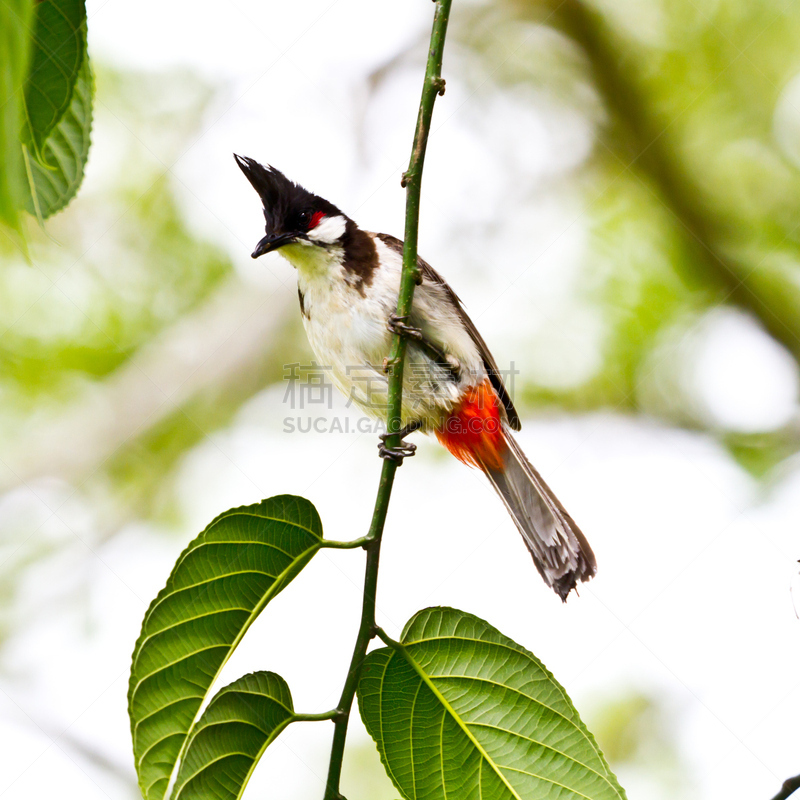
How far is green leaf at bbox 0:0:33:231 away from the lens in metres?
0.45

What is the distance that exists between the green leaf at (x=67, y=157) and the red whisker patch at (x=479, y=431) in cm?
184

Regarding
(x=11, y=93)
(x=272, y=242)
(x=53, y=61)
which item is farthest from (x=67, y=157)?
(x=272, y=242)

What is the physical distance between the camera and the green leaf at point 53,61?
32.9 inches

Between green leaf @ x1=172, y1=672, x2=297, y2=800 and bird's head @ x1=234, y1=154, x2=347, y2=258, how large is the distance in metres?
1.49

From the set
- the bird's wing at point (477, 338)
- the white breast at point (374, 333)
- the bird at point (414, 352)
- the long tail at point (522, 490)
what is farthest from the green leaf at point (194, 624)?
the bird's wing at point (477, 338)

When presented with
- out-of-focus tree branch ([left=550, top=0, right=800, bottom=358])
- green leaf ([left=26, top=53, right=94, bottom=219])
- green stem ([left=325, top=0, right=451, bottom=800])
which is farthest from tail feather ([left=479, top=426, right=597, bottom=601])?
out-of-focus tree branch ([left=550, top=0, right=800, bottom=358])

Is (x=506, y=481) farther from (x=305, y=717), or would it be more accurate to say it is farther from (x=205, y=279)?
(x=205, y=279)

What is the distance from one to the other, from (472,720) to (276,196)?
5.82 ft

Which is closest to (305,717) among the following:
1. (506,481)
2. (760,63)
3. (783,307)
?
(506,481)

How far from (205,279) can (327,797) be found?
4.23m

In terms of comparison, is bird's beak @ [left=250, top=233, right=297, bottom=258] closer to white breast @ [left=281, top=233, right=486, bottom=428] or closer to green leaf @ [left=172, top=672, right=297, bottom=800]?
white breast @ [left=281, top=233, right=486, bottom=428]

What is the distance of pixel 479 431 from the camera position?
2.75 metres

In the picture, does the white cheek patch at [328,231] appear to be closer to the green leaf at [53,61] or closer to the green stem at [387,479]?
the green stem at [387,479]

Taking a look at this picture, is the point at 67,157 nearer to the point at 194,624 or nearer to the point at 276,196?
the point at 194,624
